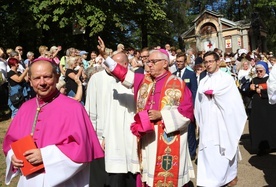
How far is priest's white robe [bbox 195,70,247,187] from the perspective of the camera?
4809mm

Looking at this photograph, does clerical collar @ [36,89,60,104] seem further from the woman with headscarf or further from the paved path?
the woman with headscarf

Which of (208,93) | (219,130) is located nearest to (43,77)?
(208,93)

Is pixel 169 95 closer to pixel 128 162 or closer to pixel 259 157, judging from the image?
pixel 128 162

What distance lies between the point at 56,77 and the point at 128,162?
1.91 meters

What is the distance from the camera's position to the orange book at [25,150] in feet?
9.37

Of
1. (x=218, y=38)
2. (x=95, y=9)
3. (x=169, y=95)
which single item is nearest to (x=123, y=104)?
(x=169, y=95)

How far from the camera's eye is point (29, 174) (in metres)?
2.90

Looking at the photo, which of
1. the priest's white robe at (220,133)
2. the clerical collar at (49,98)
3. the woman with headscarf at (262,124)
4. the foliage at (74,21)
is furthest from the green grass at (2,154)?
the foliage at (74,21)

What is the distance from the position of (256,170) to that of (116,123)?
129 inches

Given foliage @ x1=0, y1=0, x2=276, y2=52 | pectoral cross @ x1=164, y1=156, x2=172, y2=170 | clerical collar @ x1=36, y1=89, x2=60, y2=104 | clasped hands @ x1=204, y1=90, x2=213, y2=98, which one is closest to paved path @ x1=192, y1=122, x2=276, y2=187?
clasped hands @ x1=204, y1=90, x2=213, y2=98

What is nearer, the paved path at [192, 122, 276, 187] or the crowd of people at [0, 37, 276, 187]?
the crowd of people at [0, 37, 276, 187]

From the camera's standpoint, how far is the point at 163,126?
14.0 feet

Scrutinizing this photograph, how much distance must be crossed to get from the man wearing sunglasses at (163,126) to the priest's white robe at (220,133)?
0.57 meters

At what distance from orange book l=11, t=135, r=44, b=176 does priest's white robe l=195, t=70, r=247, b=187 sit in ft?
8.78
